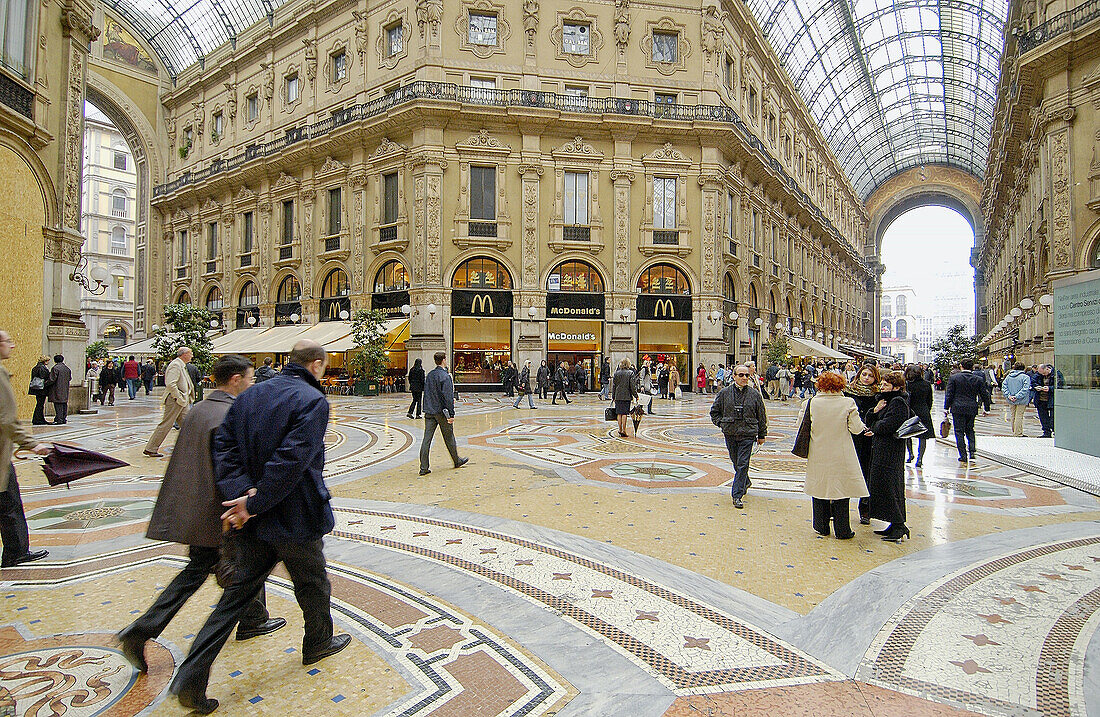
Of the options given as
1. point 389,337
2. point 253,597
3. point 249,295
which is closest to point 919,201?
point 389,337

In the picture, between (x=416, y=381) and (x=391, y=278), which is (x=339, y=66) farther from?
(x=416, y=381)

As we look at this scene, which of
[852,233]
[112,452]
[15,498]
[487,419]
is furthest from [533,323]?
[852,233]

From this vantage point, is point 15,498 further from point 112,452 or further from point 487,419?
point 487,419

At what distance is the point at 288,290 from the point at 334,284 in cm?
381

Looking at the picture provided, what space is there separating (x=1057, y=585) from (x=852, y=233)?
209ft

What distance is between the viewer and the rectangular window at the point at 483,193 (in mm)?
25172

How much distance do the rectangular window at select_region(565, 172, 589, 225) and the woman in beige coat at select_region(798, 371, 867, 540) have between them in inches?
845

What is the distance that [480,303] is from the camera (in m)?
25.0

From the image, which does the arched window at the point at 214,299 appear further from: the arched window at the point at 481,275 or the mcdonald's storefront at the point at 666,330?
the mcdonald's storefront at the point at 666,330

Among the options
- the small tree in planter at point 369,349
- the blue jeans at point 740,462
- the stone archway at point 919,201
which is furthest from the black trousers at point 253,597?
the stone archway at point 919,201

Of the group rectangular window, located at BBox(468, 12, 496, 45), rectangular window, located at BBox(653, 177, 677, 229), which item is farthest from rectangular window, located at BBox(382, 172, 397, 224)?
rectangular window, located at BBox(653, 177, 677, 229)

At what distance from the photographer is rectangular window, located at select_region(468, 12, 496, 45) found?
25391 mm

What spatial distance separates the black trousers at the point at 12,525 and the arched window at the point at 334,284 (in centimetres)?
2453

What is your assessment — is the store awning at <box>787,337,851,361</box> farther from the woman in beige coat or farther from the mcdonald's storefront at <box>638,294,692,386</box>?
the woman in beige coat
